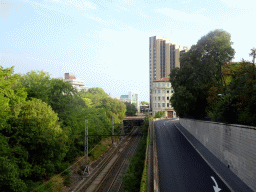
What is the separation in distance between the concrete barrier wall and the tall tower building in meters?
124

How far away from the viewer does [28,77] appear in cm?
3353

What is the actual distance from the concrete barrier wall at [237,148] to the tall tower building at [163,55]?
4872 inches

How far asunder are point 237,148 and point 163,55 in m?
132

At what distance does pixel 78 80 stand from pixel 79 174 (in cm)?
14120

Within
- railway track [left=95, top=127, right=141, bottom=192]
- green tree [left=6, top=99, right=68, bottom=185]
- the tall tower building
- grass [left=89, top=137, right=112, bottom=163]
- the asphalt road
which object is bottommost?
railway track [left=95, top=127, right=141, bottom=192]

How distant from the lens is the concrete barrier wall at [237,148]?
45.0 ft

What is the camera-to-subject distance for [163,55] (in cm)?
14400

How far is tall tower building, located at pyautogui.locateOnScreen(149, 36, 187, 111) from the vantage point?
470 feet

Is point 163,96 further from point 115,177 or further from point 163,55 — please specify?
point 115,177

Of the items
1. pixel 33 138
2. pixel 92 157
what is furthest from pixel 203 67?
pixel 92 157

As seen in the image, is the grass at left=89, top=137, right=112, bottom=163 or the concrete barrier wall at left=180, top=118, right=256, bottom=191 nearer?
the concrete barrier wall at left=180, top=118, right=256, bottom=191

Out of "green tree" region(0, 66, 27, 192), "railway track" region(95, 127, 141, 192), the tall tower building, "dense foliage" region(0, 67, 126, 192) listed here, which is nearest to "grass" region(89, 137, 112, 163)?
"railway track" region(95, 127, 141, 192)

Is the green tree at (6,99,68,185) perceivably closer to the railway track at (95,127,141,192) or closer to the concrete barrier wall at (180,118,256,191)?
the railway track at (95,127,141,192)

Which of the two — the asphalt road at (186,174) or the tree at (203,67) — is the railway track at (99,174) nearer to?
the asphalt road at (186,174)
